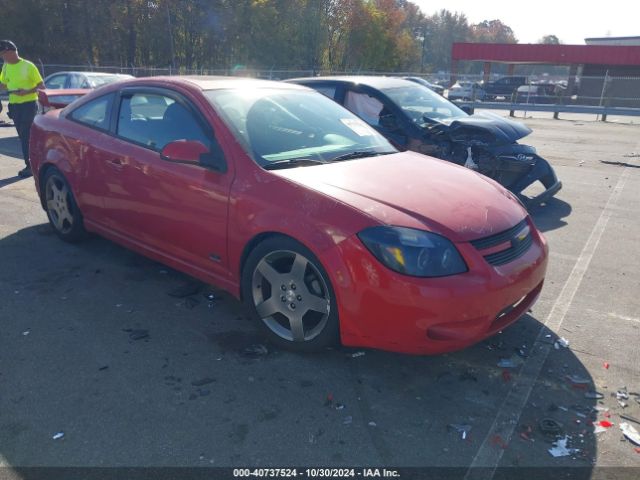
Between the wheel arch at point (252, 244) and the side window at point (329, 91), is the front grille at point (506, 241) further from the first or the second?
the side window at point (329, 91)

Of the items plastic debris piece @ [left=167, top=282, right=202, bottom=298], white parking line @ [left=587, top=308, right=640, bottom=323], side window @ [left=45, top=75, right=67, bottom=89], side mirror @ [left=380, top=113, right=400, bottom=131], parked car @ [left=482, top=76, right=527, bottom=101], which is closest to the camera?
white parking line @ [left=587, top=308, right=640, bottom=323]

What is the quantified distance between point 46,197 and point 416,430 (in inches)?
178

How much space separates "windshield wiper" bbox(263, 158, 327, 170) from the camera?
11.4 feet

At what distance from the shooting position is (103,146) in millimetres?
4512

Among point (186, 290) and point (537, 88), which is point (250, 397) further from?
point (537, 88)

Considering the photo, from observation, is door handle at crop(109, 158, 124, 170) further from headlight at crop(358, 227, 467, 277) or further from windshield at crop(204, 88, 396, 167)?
headlight at crop(358, 227, 467, 277)

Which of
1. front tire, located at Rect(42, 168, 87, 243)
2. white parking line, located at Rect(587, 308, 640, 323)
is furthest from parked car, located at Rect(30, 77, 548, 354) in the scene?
white parking line, located at Rect(587, 308, 640, 323)

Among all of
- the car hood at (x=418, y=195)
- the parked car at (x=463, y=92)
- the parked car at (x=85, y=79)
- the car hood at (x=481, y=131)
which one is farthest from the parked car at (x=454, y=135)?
the parked car at (x=463, y=92)

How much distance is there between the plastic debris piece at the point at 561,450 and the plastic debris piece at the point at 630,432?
340mm

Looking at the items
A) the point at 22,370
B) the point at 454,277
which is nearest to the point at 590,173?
the point at 454,277

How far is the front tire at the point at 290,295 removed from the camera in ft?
10.3

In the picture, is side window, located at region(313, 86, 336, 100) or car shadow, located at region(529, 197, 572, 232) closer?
car shadow, located at region(529, 197, 572, 232)

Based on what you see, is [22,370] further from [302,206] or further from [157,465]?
[302,206]

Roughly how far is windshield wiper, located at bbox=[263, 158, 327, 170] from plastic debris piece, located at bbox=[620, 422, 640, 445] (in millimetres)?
2369
